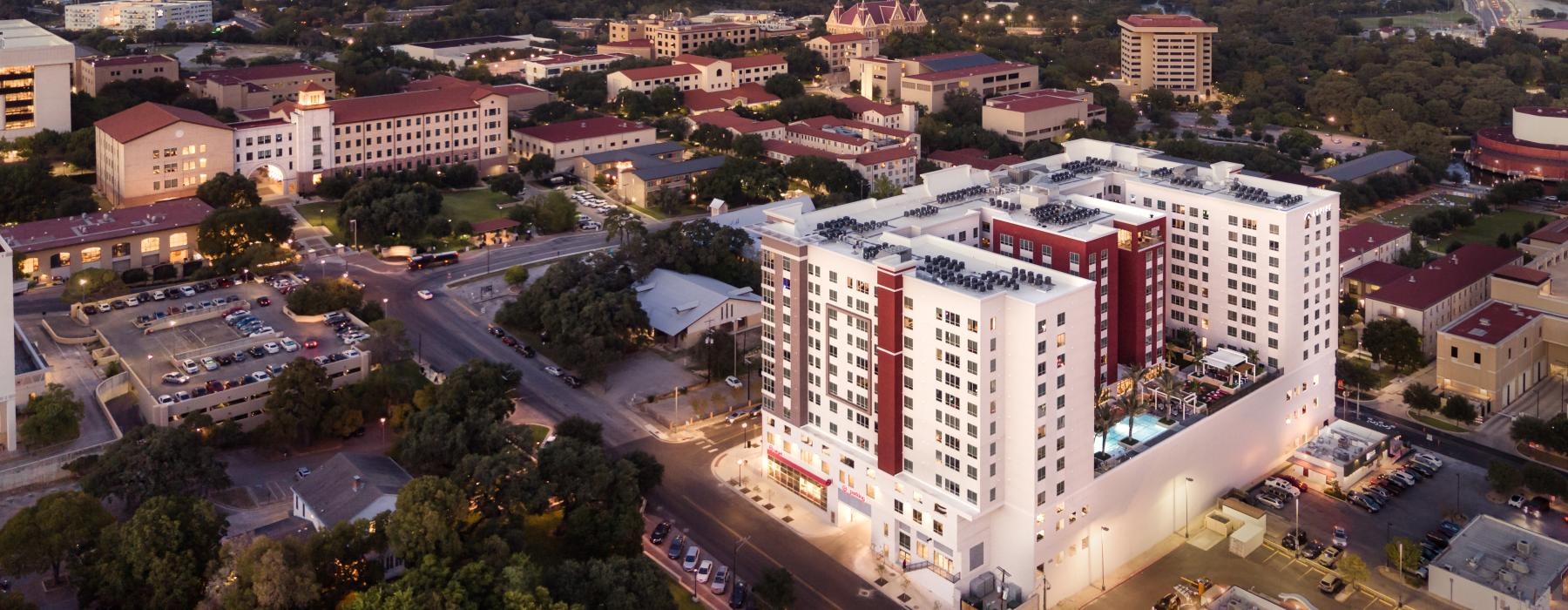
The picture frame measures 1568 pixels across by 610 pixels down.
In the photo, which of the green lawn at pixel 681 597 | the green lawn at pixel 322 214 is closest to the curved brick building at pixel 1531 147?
the green lawn at pixel 681 597

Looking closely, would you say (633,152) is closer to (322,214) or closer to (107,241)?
(322,214)

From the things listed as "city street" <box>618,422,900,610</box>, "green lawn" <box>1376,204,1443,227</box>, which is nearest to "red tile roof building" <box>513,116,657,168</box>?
"city street" <box>618,422,900,610</box>

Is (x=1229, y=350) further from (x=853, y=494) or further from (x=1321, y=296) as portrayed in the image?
(x=853, y=494)

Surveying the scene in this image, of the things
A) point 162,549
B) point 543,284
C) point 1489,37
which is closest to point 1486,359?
point 543,284

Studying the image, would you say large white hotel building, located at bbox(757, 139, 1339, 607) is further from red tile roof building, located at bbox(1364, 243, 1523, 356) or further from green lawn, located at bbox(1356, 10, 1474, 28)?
green lawn, located at bbox(1356, 10, 1474, 28)

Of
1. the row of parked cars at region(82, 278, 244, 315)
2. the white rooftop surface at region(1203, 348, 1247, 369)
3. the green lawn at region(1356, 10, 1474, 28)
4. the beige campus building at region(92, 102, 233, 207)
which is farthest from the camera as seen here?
the green lawn at region(1356, 10, 1474, 28)

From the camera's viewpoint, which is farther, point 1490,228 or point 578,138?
point 578,138

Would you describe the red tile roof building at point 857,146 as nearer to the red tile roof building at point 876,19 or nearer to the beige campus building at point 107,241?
the beige campus building at point 107,241

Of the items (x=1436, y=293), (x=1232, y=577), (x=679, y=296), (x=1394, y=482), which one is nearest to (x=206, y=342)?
(x=679, y=296)
